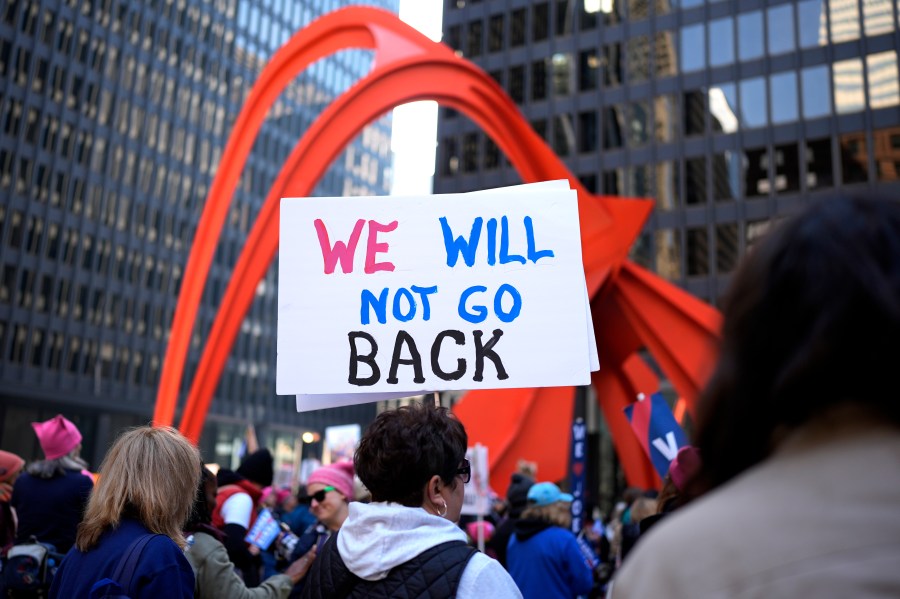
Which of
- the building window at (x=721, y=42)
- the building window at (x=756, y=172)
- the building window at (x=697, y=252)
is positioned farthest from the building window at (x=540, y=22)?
the building window at (x=697, y=252)

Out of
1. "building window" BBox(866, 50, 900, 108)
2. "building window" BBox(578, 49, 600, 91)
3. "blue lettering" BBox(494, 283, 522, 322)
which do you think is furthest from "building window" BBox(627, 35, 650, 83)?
"blue lettering" BBox(494, 283, 522, 322)

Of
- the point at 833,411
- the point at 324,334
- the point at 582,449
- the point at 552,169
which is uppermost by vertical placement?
the point at 552,169

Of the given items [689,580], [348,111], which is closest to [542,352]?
[689,580]

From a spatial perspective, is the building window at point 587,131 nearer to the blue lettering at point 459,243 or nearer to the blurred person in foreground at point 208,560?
the blue lettering at point 459,243

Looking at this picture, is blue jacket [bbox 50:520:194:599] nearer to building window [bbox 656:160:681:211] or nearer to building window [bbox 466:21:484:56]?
building window [bbox 656:160:681:211]

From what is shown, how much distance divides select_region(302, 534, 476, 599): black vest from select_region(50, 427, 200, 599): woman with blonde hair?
63 centimetres

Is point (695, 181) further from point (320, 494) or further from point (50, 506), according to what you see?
point (50, 506)

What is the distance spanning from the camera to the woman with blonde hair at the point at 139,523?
3.14 m

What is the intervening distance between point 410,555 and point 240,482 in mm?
3700

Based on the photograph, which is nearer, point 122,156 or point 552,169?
point 552,169

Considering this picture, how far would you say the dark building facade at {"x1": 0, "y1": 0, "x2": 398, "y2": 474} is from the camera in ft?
178

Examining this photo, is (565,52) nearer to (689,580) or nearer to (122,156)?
(122,156)

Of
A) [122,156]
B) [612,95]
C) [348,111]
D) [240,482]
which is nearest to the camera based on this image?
[240,482]

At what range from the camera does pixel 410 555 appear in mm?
2703
